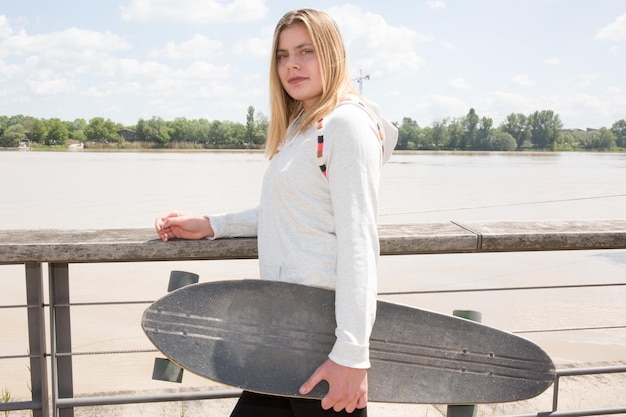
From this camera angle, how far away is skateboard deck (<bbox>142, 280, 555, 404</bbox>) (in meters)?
Result: 1.35

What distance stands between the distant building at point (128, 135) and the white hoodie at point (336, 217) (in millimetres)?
102163

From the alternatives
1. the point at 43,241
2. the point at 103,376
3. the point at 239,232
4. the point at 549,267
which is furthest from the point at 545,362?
the point at 549,267

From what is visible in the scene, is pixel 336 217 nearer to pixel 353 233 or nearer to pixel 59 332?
pixel 353 233

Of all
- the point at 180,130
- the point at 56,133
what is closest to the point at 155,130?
the point at 180,130

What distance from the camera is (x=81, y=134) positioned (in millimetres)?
100938

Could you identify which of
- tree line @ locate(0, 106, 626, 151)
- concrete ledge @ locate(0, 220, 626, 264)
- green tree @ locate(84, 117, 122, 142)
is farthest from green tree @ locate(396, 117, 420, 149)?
concrete ledge @ locate(0, 220, 626, 264)

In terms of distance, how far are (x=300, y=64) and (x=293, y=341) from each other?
607 mm

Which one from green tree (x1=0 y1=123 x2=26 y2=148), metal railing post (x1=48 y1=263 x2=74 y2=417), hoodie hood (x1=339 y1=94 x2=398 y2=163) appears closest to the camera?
hoodie hood (x1=339 y1=94 x2=398 y2=163)

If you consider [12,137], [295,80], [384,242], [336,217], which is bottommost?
[12,137]

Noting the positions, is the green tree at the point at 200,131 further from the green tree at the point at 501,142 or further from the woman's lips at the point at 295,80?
the woman's lips at the point at 295,80

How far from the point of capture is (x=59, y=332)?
1.63m

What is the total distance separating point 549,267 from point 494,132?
287 feet

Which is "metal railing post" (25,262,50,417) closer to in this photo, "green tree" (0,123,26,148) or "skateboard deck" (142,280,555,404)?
"skateboard deck" (142,280,555,404)

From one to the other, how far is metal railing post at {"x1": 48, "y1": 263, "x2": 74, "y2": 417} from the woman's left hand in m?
0.74
